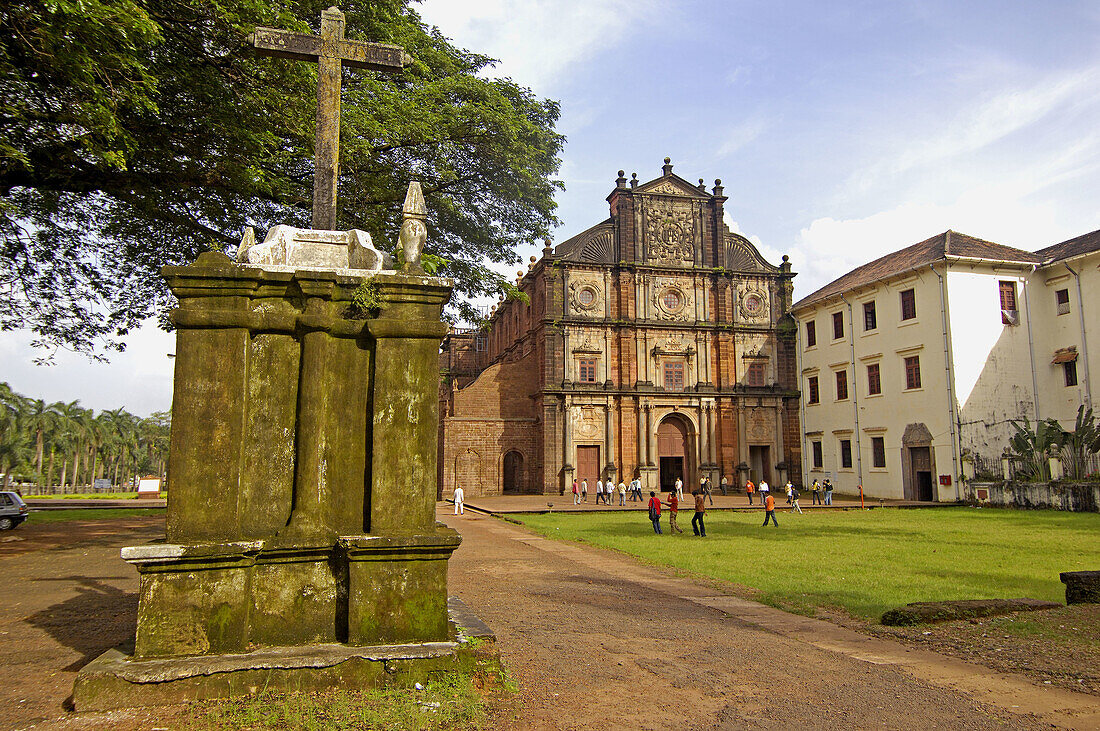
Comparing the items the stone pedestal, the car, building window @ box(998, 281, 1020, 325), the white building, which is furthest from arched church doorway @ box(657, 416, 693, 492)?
the stone pedestal

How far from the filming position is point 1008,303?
27.4 m

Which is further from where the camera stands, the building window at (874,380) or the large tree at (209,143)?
the building window at (874,380)

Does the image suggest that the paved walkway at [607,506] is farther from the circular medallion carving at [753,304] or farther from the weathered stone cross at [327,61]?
the weathered stone cross at [327,61]

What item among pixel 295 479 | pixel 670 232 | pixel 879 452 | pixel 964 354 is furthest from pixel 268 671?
pixel 670 232

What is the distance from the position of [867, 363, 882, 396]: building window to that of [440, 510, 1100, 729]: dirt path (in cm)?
2472

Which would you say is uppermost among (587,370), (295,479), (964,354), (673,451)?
(587,370)

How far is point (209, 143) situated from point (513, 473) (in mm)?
26060

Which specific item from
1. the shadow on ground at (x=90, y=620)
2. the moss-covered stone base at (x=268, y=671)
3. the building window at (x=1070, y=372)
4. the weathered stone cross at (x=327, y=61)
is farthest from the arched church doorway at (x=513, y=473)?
the moss-covered stone base at (x=268, y=671)

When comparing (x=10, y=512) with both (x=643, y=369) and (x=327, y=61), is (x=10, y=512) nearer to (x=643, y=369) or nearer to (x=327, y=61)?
(x=327, y=61)

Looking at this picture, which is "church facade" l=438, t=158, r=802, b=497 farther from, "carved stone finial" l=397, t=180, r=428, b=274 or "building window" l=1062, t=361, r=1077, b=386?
"carved stone finial" l=397, t=180, r=428, b=274

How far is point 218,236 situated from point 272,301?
9.42m

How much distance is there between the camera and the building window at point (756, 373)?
36.0m

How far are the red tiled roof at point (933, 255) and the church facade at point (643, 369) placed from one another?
472 centimetres

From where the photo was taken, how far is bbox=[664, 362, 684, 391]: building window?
35.1m
